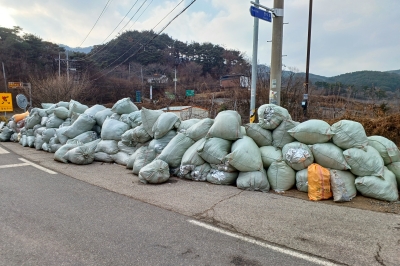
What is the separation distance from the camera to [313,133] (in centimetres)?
439

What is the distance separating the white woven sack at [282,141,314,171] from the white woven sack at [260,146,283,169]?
0.43ft

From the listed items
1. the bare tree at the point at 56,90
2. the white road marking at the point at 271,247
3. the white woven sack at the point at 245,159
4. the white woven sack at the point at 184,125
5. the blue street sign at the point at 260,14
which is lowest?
the white road marking at the point at 271,247

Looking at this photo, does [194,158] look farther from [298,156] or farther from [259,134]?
[298,156]

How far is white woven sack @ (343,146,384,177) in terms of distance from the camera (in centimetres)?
395

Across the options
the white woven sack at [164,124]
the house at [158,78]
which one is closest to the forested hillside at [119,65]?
the house at [158,78]

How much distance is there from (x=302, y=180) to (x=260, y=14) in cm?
396

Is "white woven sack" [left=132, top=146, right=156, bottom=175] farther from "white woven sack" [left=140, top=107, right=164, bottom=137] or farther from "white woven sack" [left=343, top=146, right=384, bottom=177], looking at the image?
"white woven sack" [left=343, top=146, right=384, bottom=177]

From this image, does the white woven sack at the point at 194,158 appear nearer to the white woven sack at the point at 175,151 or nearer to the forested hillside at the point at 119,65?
the white woven sack at the point at 175,151

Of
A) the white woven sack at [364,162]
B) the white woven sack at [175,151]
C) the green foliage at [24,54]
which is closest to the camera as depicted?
the white woven sack at [364,162]

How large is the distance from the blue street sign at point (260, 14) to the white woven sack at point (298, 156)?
3286 millimetres

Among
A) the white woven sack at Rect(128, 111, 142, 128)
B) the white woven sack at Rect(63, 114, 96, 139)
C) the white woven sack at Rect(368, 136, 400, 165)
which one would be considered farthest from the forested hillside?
the white woven sack at Rect(368, 136, 400, 165)

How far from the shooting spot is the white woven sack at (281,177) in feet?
14.4

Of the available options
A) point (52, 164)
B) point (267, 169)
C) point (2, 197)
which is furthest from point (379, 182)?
point (52, 164)

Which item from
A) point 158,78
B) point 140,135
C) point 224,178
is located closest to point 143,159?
point 140,135
